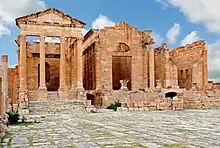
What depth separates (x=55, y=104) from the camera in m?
23.5

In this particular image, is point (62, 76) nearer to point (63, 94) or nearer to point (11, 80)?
point (63, 94)

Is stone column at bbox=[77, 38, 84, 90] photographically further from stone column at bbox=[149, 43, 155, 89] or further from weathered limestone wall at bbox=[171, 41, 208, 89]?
weathered limestone wall at bbox=[171, 41, 208, 89]

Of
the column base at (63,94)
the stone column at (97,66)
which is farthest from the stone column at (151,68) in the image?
the column base at (63,94)

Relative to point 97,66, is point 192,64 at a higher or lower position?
higher

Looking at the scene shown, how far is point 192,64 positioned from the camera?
117 ft

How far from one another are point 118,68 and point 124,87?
25.3 ft

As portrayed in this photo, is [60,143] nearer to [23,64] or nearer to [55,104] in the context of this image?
[55,104]

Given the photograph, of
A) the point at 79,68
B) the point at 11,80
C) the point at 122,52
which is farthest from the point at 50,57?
the point at 79,68

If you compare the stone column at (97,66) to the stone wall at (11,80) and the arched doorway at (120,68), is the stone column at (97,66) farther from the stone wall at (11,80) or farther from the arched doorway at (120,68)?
the stone wall at (11,80)

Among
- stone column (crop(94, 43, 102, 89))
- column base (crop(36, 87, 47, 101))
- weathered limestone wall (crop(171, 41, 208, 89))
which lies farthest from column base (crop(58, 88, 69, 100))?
weathered limestone wall (crop(171, 41, 208, 89))

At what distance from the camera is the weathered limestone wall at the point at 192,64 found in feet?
114

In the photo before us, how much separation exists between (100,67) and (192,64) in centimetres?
1081

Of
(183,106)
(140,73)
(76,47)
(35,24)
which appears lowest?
(183,106)

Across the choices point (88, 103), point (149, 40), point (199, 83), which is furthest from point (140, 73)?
point (88, 103)
